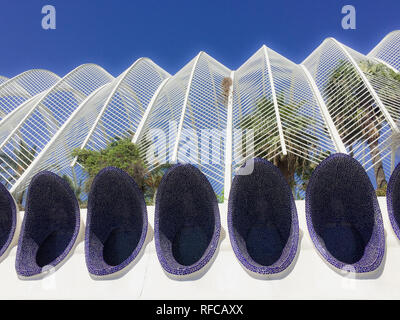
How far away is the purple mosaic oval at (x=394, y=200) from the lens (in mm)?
7730

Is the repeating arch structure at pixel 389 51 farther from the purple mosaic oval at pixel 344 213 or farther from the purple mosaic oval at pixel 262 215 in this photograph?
the purple mosaic oval at pixel 262 215

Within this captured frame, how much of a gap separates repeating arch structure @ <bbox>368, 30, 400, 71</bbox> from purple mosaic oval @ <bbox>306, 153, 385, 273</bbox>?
14549 mm

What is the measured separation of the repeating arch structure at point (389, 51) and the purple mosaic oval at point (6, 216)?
2314 centimetres

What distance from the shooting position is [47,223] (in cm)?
966

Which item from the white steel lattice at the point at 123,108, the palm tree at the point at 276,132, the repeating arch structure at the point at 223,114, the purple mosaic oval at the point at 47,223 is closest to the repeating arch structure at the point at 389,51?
the repeating arch structure at the point at 223,114

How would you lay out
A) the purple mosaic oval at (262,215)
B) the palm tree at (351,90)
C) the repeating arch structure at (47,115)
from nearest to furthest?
the purple mosaic oval at (262,215) < the palm tree at (351,90) < the repeating arch structure at (47,115)

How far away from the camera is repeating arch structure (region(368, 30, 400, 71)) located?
1830 centimetres

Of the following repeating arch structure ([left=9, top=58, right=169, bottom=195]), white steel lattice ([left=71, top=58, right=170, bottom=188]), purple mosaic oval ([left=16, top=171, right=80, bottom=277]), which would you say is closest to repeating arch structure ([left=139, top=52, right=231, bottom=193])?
white steel lattice ([left=71, top=58, right=170, bottom=188])

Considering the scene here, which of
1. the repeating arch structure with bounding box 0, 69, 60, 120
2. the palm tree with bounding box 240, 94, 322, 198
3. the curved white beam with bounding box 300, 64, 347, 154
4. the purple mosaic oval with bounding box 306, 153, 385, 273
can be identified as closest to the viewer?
the purple mosaic oval with bounding box 306, 153, 385, 273

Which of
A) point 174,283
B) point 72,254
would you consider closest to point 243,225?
point 174,283

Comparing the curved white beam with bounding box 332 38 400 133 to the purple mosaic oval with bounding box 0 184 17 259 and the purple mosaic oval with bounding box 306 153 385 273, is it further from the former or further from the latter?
the purple mosaic oval with bounding box 0 184 17 259
